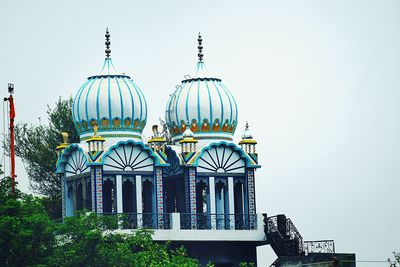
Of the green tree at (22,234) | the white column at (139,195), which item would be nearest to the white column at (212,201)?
the white column at (139,195)

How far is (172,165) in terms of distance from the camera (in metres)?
65.3

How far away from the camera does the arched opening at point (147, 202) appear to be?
62.9 m

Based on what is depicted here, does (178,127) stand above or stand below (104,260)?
above

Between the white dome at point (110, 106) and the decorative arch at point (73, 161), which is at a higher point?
the white dome at point (110, 106)

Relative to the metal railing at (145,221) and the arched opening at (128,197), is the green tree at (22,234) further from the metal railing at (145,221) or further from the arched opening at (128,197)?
the arched opening at (128,197)

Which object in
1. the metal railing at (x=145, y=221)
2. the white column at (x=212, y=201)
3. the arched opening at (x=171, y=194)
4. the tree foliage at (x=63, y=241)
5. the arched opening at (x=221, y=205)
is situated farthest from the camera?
the arched opening at (x=171, y=194)

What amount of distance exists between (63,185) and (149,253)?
7866 mm

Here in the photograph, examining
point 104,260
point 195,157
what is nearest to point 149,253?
point 104,260

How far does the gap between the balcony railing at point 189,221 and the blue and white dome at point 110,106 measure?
3.42 metres

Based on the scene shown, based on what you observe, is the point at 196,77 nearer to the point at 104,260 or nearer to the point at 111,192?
the point at 111,192

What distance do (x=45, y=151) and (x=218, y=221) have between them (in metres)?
11.0

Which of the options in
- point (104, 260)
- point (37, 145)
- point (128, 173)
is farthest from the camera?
point (37, 145)

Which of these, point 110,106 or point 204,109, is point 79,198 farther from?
point 204,109

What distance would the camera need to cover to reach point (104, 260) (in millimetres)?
56406
